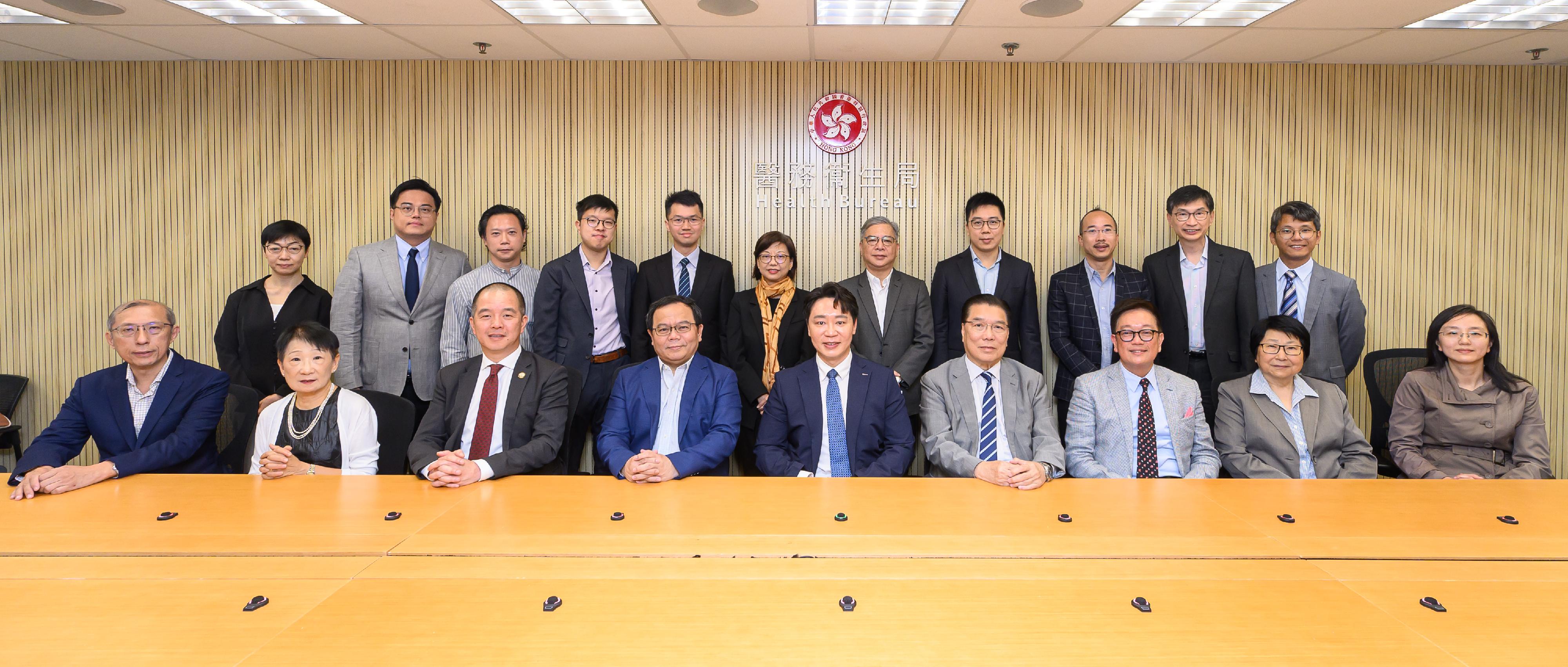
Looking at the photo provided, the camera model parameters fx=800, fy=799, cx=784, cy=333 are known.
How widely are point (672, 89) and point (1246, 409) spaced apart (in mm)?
3602

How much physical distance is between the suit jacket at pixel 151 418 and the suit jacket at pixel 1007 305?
10.6 ft

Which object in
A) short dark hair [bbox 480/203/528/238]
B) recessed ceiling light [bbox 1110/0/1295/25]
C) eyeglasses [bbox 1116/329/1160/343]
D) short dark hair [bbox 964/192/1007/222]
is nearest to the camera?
eyeglasses [bbox 1116/329/1160/343]

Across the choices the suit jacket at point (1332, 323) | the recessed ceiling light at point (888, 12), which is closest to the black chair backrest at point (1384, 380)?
the suit jacket at point (1332, 323)

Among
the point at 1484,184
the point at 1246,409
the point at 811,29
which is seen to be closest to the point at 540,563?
the point at 1246,409

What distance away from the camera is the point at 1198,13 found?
398 cm

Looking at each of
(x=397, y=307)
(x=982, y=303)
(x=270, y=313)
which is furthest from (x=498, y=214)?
(x=982, y=303)

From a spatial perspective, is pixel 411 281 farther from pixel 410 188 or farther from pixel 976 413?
pixel 976 413

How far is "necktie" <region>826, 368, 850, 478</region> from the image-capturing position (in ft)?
10.1

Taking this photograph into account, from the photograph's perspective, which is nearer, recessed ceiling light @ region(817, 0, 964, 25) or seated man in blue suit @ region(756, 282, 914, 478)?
seated man in blue suit @ region(756, 282, 914, 478)

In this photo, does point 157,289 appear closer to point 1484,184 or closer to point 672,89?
point 672,89

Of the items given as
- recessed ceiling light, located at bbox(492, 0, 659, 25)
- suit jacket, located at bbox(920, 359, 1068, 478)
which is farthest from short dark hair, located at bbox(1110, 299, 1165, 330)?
recessed ceiling light, located at bbox(492, 0, 659, 25)

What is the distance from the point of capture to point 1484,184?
5.04 metres

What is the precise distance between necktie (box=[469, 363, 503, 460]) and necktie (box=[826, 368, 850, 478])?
1.27m

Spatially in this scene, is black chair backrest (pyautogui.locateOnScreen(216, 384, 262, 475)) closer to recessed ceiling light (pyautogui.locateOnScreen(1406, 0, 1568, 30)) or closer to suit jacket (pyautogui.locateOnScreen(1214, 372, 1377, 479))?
suit jacket (pyautogui.locateOnScreen(1214, 372, 1377, 479))
